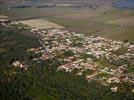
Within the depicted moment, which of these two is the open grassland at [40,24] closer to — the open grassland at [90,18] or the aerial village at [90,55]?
the open grassland at [90,18]

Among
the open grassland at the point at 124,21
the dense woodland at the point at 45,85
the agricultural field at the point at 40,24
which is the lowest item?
the dense woodland at the point at 45,85

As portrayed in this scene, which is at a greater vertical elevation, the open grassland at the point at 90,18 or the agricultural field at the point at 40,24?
the open grassland at the point at 90,18

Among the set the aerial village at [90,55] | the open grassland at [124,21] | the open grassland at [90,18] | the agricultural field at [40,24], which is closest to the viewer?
the aerial village at [90,55]

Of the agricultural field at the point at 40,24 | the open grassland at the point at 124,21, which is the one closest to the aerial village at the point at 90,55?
the agricultural field at the point at 40,24

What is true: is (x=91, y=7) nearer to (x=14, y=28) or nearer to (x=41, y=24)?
(x=41, y=24)

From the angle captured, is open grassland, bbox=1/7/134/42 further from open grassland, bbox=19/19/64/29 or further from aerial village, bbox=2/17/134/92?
aerial village, bbox=2/17/134/92

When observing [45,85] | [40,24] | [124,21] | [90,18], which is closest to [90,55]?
[45,85]

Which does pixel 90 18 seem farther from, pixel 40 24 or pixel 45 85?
pixel 45 85

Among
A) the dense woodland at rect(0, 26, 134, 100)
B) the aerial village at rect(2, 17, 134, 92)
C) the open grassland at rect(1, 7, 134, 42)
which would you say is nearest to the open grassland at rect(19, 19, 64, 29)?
the open grassland at rect(1, 7, 134, 42)
